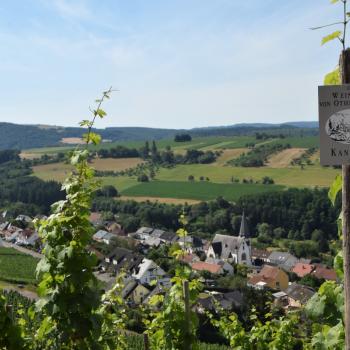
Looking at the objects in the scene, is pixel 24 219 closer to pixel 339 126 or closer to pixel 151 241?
pixel 151 241

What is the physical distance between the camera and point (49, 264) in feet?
11.7

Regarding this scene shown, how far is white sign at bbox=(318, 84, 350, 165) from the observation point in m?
2.40

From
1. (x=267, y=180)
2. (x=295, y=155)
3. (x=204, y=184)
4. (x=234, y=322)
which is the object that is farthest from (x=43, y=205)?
(x=234, y=322)

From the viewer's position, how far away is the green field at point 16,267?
42.7 meters

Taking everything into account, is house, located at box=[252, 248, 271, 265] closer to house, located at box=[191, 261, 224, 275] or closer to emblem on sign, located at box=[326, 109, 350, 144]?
house, located at box=[191, 261, 224, 275]

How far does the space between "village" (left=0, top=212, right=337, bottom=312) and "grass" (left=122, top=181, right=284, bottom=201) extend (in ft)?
36.8

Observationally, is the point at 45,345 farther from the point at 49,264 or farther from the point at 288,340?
the point at 288,340

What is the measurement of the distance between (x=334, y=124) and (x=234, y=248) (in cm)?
5647

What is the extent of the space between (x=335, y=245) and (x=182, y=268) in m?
1.47

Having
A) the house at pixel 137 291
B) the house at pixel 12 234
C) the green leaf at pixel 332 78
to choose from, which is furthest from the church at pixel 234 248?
the green leaf at pixel 332 78

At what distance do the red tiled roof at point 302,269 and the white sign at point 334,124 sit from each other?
47314 millimetres

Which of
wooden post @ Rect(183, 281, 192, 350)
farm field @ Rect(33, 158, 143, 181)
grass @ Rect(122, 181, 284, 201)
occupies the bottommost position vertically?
grass @ Rect(122, 181, 284, 201)

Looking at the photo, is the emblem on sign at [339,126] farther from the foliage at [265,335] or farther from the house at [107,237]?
the house at [107,237]

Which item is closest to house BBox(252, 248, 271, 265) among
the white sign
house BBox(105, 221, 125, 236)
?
house BBox(105, 221, 125, 236)
